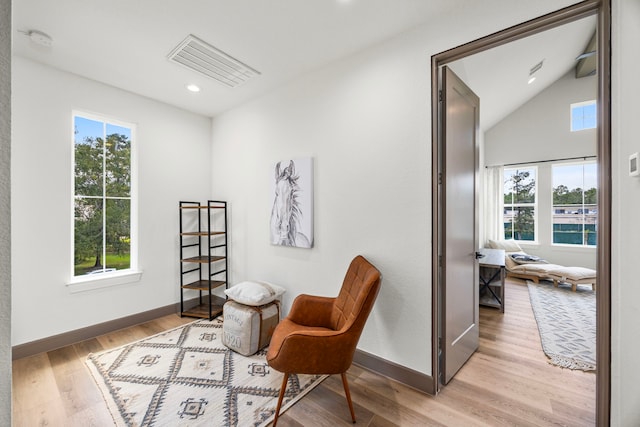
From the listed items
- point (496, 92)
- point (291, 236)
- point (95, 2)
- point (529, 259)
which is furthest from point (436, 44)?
point (529, 259)

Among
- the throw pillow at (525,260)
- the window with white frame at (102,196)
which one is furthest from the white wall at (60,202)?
the throw pillow at (525,260)

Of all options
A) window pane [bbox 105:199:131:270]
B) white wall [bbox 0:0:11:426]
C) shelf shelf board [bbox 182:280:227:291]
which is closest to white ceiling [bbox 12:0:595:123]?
window pane [bbox 105:199:131:270]

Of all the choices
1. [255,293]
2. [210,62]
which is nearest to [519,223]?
[255,293]

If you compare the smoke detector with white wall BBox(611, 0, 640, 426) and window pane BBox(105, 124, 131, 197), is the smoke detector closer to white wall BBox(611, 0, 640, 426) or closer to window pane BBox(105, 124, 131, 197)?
window pane BBox(105, 124, 131, 197)

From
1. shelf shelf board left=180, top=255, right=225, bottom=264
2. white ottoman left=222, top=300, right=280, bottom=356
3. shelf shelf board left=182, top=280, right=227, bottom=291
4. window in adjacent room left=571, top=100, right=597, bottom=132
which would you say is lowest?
white ottoman left=222, top=300, right=280, bottom=356

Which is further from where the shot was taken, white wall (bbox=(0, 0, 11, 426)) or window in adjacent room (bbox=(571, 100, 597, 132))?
window in adjacent room (bbox=(571, 100, 597, 132))

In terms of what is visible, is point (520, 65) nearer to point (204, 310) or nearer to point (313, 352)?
point (313, 352)

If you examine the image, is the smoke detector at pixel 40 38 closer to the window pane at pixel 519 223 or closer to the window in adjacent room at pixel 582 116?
the window pane at pixel 519 223

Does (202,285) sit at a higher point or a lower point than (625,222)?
lower

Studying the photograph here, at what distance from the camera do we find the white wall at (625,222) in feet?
3.54

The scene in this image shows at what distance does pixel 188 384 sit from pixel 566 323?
13.2 ft

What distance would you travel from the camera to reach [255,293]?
2.57 m

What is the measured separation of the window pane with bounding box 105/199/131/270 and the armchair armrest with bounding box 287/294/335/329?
2247 mm

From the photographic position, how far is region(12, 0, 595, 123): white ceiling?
5.98 ft
